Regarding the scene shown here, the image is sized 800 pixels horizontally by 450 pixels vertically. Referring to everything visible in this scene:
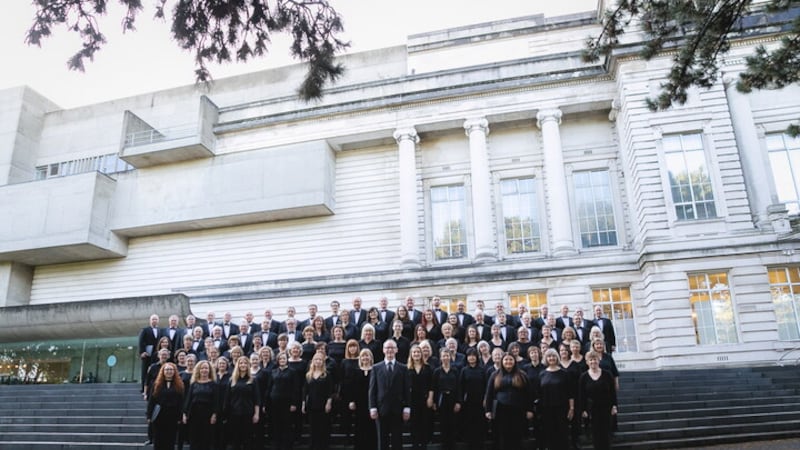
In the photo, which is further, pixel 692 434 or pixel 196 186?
pixel 196 186

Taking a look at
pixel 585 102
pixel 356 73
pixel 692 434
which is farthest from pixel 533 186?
pixel 692 434

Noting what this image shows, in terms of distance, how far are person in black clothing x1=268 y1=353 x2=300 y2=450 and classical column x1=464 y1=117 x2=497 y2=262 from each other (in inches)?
504

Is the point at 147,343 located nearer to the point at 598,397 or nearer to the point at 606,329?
the point at 598,397

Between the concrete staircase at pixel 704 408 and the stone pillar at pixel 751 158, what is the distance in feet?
21.6

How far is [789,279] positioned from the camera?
17.6 m

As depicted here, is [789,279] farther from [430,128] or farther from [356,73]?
[356,73]

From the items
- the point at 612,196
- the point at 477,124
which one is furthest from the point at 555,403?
the point at 477,124

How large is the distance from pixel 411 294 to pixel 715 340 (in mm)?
9978

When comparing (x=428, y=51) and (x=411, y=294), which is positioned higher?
(x=428, y=51)

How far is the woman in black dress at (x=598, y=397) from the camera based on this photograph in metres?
8.27

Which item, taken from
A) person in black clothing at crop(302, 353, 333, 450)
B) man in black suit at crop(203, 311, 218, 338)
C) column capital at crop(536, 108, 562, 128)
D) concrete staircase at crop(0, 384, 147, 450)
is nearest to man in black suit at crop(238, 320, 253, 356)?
man in black suit at crop(203, 311, 218, 338)

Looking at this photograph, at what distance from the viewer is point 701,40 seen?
8.12 metres

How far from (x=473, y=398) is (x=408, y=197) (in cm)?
1423

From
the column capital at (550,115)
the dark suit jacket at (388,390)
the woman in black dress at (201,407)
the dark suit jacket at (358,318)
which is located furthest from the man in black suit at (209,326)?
the column capital at (550,115)
